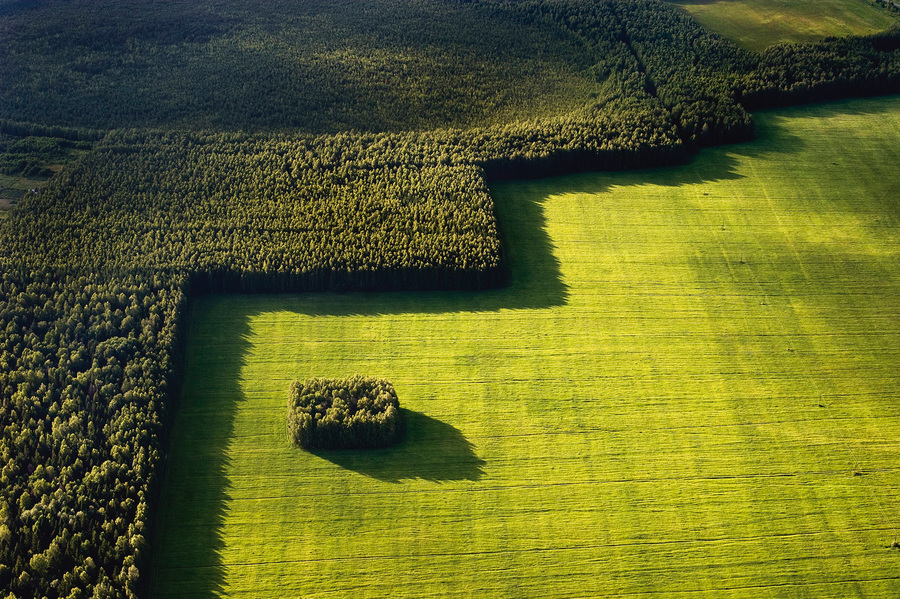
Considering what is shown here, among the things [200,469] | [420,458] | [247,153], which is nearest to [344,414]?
[420,458]

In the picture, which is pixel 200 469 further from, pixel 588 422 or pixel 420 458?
pixel 588 422

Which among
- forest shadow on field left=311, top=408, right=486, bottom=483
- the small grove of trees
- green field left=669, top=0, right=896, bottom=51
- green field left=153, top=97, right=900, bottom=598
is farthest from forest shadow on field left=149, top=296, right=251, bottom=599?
green field left=669, top=0, right=896, bottom=51

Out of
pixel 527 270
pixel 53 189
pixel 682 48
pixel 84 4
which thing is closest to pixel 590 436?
pixel 527 270

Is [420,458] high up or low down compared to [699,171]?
down

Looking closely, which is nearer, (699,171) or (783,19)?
(699,171)

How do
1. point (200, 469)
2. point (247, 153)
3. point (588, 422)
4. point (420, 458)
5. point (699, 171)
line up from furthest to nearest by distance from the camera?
1. point (699, 171)
2. point (247, 153)
3. point (588, 422)
4. point (420, 458)
5. point (200, 469)

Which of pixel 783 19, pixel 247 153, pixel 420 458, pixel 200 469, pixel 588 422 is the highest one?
pixel 783 19

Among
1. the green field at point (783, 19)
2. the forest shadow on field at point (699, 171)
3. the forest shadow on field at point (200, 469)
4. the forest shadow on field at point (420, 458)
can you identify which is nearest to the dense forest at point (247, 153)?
the forest shadow on field at point (699, 171)

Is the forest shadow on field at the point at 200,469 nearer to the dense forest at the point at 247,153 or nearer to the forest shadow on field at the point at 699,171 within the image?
the dense forest at the point at 247,153
